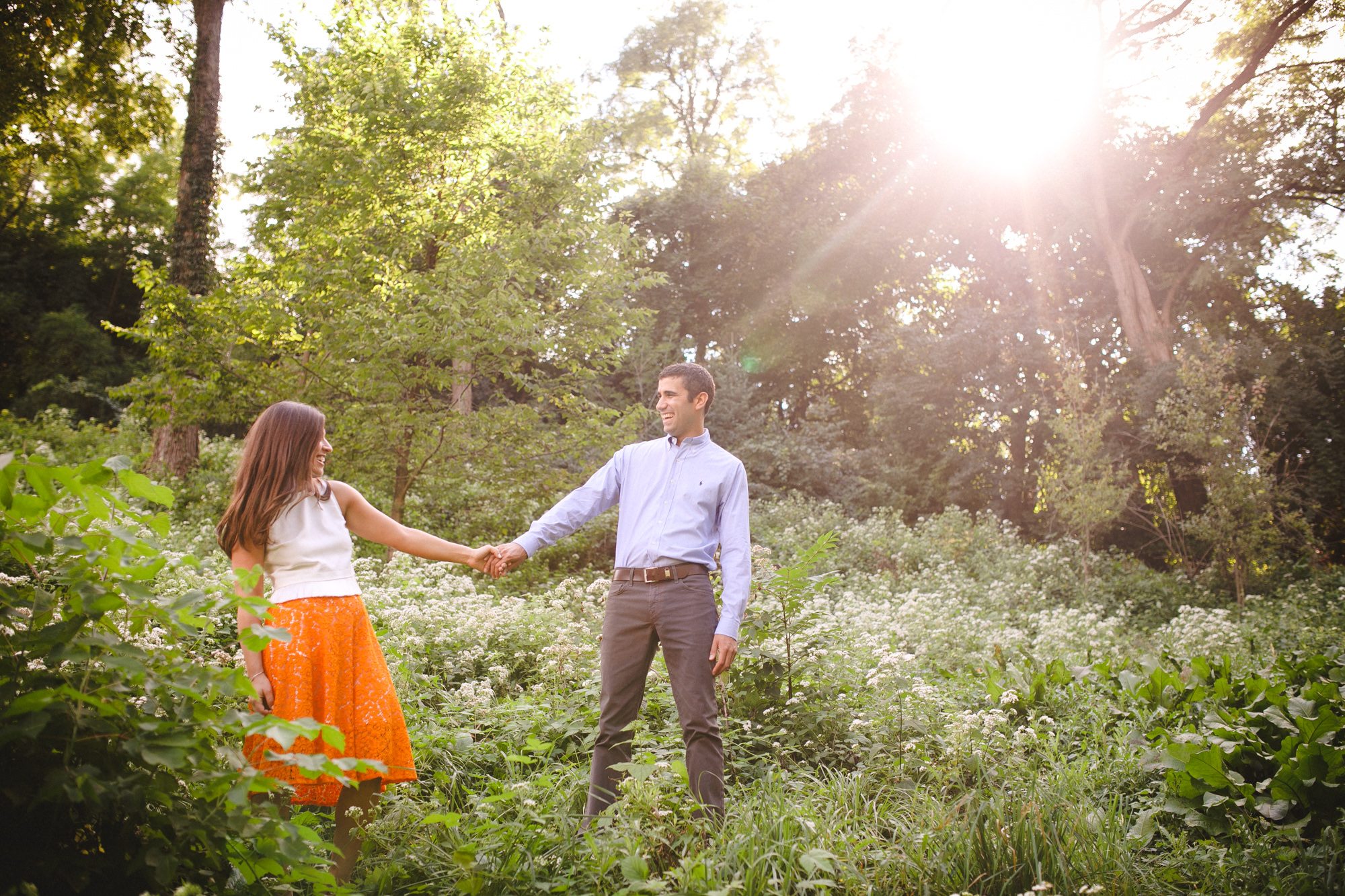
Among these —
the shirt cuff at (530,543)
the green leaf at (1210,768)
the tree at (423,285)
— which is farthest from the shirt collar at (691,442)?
the tree at (423,285)

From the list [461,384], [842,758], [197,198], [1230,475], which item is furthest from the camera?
[197,198]

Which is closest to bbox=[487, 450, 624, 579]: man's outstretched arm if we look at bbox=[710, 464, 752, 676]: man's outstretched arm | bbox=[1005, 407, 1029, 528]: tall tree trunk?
bbox=[710, 464, 752, 676]: man's outstretched arm

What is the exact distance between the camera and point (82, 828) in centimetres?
194

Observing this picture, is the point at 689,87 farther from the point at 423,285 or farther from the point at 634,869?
the point at 634,869

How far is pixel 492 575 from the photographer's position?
3.77m

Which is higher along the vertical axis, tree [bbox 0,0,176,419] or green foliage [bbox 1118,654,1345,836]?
tree [bbox 0,0,176,419]

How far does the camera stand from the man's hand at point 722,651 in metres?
3.34

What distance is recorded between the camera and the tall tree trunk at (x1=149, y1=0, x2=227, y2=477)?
12.6m

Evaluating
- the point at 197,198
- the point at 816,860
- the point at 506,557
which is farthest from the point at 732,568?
the point at 197,198

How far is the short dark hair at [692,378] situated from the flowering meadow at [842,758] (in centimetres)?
120

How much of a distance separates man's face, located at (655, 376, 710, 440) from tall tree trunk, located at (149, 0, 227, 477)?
37.8 ft

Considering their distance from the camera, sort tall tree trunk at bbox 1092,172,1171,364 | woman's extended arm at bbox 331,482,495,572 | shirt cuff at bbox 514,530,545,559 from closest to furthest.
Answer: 1. woman's extended arm at bbox 331,482,495,572
2. shirt cuff at bbox 514,530,545,559
3. tall tree trunk at bbox 1092,172,1171,364

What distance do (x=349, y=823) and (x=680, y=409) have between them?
212cm

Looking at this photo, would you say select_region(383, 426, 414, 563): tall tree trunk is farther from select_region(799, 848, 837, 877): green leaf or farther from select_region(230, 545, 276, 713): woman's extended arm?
select_region(799, 848, 837, 877): green leaf
